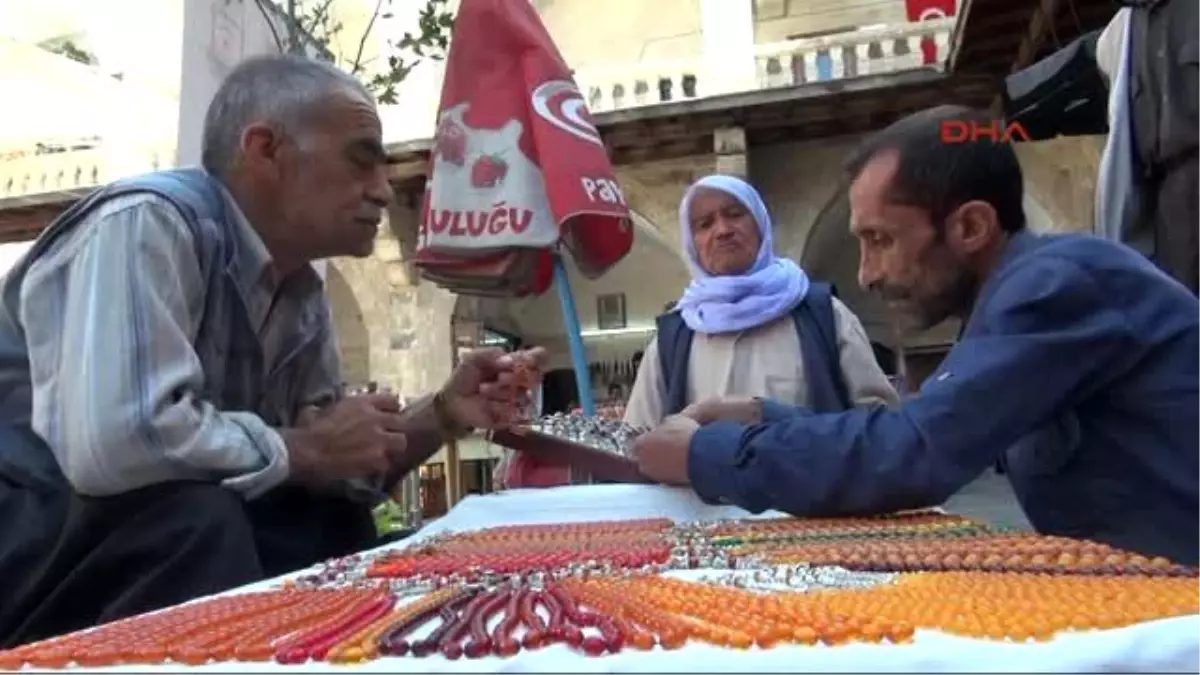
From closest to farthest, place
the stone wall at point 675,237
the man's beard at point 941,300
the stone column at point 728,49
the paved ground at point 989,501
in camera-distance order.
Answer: the man's beard at point 941,300 → the paved ground at point 989,501 → the stone wall at point 675,237 → the stone column at point 728,49

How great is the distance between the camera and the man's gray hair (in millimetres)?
1867

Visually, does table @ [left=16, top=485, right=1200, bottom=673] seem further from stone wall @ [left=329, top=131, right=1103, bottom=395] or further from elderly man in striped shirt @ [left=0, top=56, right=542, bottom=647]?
stone wall @ [left=329, top=131, right=1103, bottom=395]

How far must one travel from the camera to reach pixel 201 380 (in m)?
1.50

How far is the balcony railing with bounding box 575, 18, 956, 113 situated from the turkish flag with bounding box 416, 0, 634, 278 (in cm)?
517

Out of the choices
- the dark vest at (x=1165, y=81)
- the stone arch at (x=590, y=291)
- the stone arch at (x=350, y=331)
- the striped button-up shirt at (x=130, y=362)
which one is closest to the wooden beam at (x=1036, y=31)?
the dark vest at (x=1165, y=81)

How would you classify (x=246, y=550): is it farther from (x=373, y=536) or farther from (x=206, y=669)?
(x=206, y=669)

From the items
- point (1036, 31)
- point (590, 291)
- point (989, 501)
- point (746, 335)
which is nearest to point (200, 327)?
point (746, 335)

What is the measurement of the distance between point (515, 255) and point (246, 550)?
1.79 metres

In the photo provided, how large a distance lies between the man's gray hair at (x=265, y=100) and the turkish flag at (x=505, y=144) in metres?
1.11

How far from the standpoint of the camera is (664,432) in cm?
177

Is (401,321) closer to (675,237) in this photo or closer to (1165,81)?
(675,237)

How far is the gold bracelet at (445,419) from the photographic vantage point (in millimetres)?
2164

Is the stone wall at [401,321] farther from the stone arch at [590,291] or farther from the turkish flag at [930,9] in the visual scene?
the turkish flag at [930,9]

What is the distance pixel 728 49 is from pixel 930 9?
1655 mm
